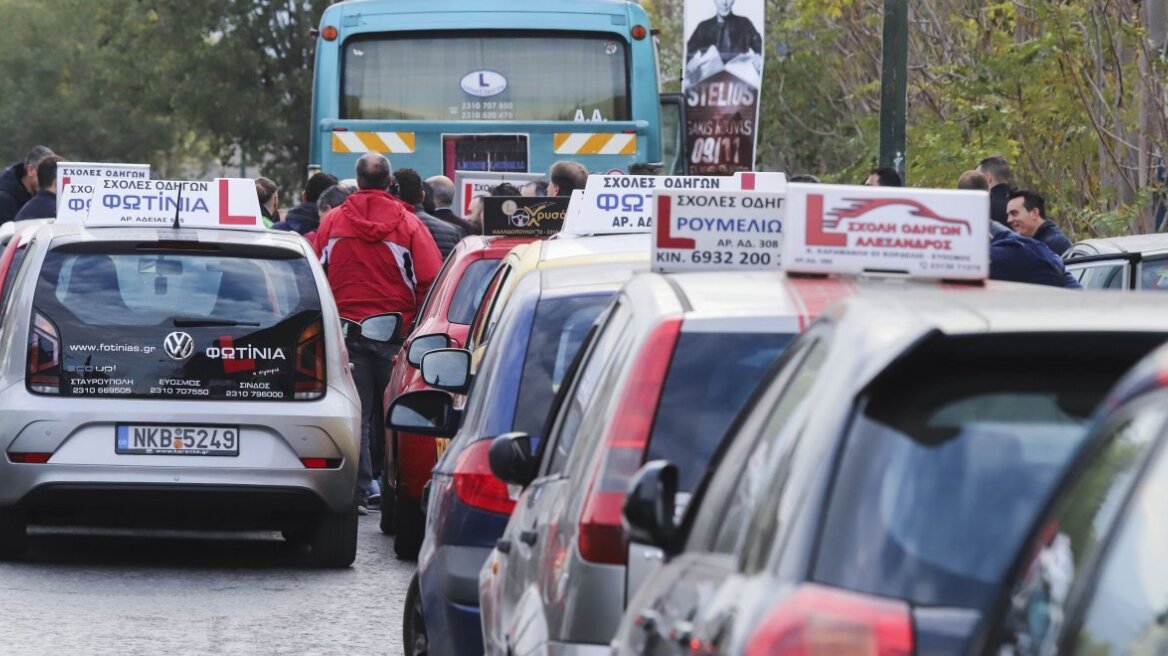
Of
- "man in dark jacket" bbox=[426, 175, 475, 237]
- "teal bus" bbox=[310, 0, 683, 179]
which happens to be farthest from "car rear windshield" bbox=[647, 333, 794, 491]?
"teal bus" bbox=[310, 0, 683, 179]

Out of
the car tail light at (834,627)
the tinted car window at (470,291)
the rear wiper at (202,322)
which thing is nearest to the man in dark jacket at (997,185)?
the tinted car window at (470,291)

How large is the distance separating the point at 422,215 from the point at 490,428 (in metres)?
9.42

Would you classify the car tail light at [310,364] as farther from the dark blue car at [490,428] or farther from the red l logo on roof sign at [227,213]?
the dark blue car at [490,428]

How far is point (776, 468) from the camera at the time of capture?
3359 mm

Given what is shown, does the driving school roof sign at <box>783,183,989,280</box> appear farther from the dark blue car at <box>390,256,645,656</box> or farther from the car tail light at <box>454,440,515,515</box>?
the car tail light at <box>454,440,515,515</box>

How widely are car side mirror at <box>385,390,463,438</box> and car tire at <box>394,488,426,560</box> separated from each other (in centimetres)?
293

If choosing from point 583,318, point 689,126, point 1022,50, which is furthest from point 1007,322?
point 689,126

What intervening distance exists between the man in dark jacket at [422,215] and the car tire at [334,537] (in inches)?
188

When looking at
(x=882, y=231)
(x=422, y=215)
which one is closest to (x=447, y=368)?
(x=882, y=231)

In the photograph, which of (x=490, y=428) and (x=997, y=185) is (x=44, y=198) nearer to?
(x=997, y=185)

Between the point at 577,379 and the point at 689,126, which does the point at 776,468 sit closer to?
the point at 577,379

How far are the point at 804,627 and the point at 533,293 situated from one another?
418 cm

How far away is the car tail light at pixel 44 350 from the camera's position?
10.5m

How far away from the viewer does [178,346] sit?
34.7 feet
